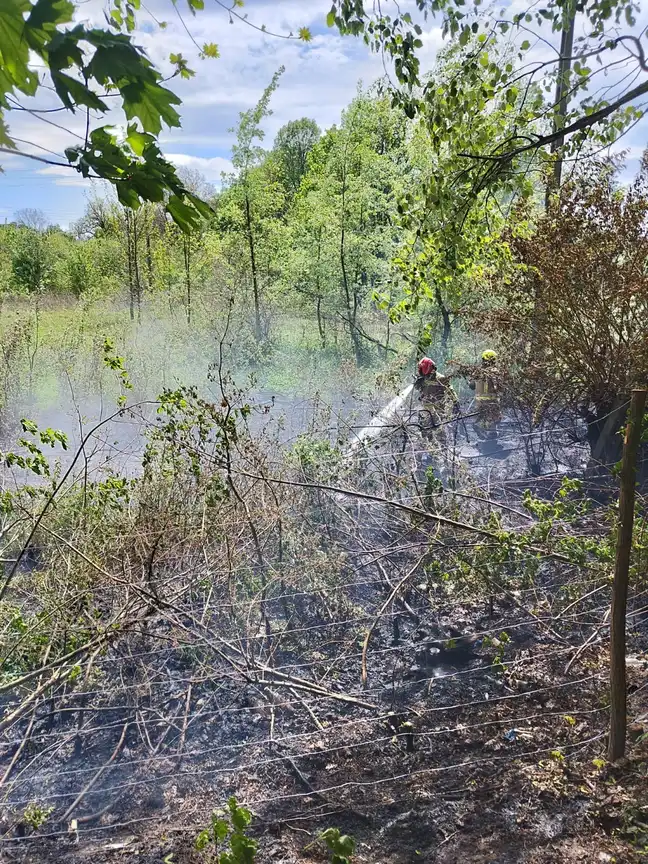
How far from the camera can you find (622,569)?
234cm

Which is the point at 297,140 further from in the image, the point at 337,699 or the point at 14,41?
the point at 14,41

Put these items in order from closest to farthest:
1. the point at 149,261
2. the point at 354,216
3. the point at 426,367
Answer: the point at 426,367, the point at 354,216, the point at 149,261

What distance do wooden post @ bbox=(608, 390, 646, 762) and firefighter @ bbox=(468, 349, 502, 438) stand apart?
13.8 ft

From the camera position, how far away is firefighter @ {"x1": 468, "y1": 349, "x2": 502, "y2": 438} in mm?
6715

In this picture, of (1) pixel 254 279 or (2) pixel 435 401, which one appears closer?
(2) pixel 435 401

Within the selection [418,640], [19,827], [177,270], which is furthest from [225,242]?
[19,827]

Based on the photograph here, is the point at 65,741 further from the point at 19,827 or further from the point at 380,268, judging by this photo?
the point at 380,268

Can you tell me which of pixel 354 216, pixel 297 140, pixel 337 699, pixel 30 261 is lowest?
pixel 337 699

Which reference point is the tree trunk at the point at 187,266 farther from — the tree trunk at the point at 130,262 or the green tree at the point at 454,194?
the green tree at the point at 454,194

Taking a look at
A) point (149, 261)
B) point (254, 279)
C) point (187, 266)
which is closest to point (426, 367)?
point (254, 279)

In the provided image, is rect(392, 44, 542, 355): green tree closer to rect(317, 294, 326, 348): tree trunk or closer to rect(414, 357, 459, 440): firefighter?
rect(414, 357, 459, 440): firefighter

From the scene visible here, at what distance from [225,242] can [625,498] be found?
457 inches

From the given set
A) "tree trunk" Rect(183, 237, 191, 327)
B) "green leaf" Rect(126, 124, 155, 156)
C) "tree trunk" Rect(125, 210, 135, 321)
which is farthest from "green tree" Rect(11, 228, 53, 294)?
"green leaf" Rect(126, 124, 155, 156)

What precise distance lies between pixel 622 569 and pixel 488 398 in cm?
473
